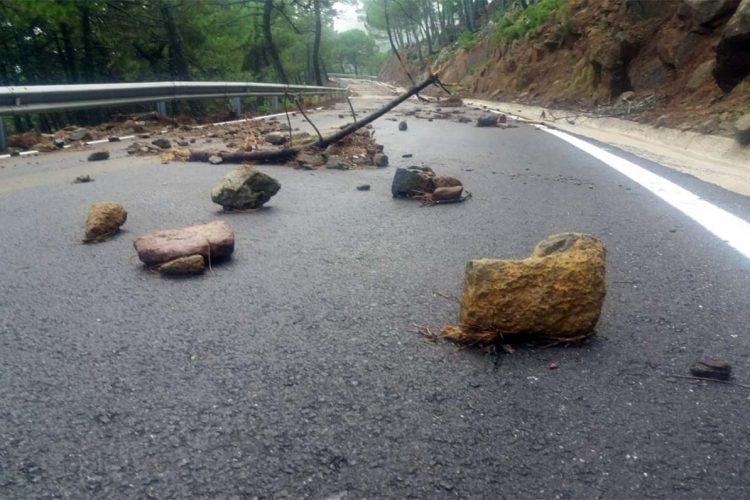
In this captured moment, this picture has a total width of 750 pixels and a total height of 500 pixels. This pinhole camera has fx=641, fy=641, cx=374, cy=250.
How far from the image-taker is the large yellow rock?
207 centimetres

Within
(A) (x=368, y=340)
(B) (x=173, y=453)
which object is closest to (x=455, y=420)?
(A) (x=368, y=340)

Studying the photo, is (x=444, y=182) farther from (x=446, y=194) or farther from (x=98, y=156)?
(x=98, y=156)

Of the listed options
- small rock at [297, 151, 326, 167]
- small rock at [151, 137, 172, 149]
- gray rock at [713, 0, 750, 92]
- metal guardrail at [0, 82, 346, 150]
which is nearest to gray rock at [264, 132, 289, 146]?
metal guardrail at [0, 82, 346, 150]

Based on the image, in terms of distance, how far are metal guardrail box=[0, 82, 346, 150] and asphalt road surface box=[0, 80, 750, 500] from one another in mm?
4237

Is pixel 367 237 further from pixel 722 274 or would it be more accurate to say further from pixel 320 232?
pixel 722 274

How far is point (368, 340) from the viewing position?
2109 millimetres

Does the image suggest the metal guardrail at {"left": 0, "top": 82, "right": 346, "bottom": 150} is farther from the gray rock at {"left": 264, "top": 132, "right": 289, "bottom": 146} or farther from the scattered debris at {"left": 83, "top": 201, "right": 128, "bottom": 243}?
the scattered debris at {"left": 83, "top": 201, "right": 128, "bottom": 243}

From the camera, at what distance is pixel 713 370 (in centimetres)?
182

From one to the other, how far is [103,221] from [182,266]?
3.24 ft

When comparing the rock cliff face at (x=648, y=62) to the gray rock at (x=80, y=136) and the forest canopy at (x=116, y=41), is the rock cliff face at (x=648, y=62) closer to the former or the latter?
the gray rock at (x=80, y=136)

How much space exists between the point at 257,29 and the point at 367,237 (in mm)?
32431

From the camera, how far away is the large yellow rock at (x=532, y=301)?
2.07 meters

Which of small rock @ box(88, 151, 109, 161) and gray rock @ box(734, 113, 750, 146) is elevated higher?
gray rock @ box(734, 113, 750, 146)

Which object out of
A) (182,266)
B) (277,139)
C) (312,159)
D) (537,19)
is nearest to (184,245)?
(182,266)
